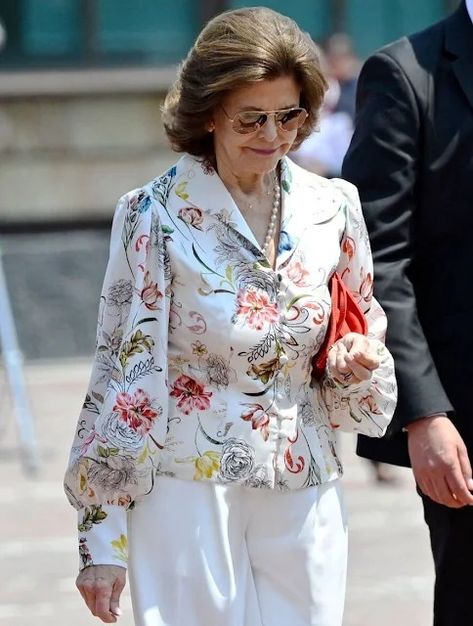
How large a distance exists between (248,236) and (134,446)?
1.58ft

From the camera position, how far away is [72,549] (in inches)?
271

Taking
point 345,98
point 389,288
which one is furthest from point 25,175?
point 389,288

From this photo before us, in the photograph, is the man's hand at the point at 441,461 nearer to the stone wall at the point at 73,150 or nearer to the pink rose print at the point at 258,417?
the pink rose print at the point at 258,417

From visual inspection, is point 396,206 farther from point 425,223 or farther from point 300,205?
point 300,205

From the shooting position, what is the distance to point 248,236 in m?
3.36

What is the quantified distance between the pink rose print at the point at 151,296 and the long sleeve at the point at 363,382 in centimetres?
40

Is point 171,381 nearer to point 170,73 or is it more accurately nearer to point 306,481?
point 306,481

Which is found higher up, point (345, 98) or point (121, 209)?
point (121, 209)

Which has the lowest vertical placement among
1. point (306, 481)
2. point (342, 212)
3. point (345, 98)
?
point (345, 98)

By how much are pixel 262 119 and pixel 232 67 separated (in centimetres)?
12

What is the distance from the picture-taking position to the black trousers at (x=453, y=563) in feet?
12.7

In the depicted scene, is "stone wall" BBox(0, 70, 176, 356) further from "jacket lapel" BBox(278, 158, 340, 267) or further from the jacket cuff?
the jacket cuff

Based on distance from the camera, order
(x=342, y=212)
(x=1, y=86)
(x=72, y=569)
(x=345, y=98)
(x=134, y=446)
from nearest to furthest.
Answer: (x=134, y=446) → (x=342, y=212) → (x=72, y=569) → (x=345, y=98) → (x=1, y=86)

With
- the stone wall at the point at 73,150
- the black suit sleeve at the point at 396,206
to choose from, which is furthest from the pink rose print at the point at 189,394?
the stone wall at the point at 73,150
